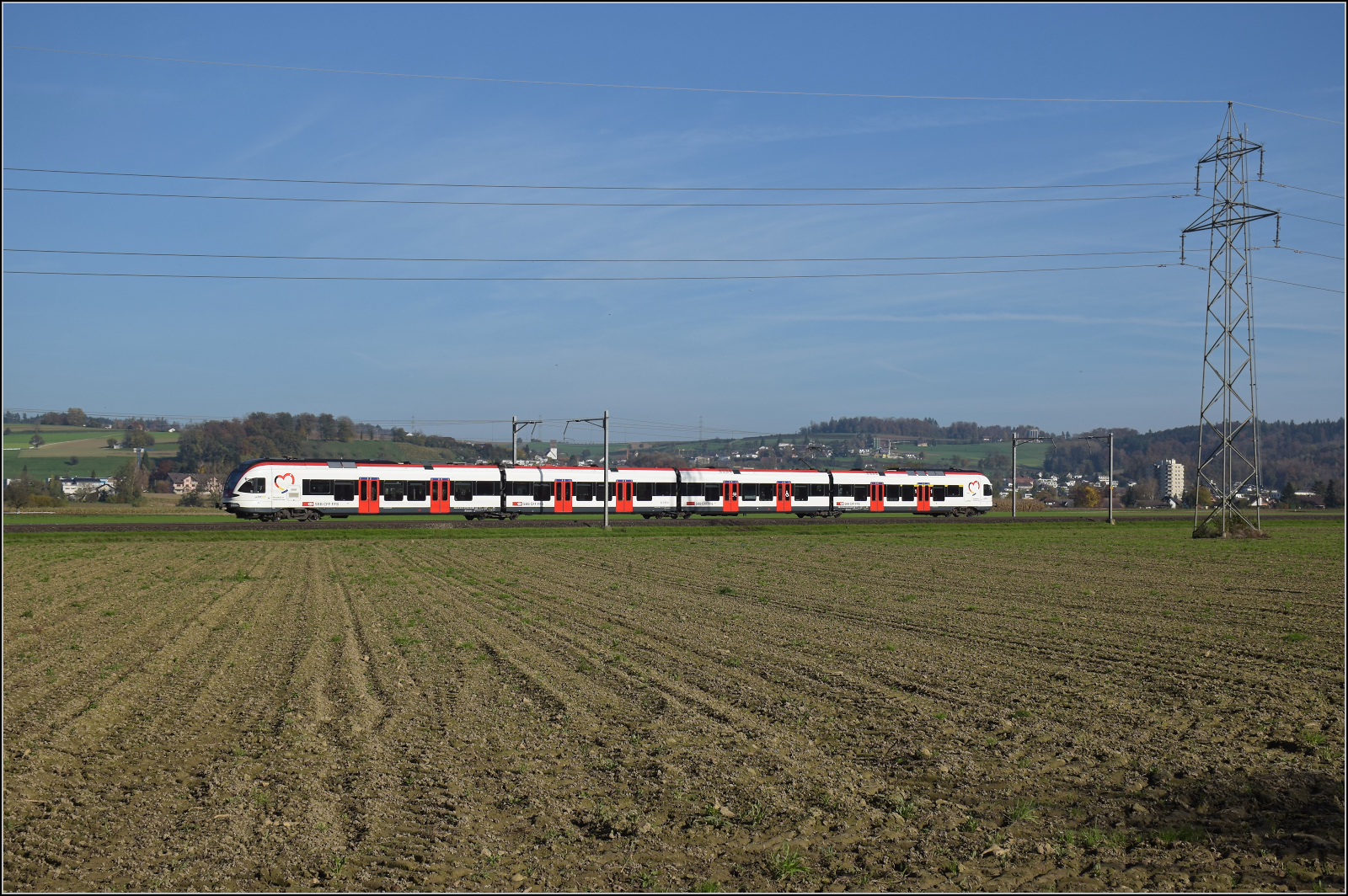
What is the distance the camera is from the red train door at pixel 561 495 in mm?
65688

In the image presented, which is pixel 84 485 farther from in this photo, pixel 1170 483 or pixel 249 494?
pixel 1170 483

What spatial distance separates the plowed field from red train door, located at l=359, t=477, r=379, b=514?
3497 cm

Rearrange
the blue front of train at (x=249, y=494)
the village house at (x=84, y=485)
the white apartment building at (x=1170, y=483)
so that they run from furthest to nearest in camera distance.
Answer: the white apartment building at (x=1170, y=483)
the village house at (x=84, y=485)
the blue front of train at (x=249, y=494)

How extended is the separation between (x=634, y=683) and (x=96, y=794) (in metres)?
6.85

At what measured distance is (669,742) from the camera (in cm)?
1088

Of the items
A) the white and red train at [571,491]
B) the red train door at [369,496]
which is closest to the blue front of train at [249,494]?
the white and red train at [571,491]

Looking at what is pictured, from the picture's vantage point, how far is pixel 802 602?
23094 mm

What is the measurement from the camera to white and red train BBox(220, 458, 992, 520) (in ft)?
186

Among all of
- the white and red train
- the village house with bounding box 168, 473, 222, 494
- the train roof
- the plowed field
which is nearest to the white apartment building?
the white and red train

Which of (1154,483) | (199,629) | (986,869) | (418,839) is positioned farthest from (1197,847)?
(1154,483)

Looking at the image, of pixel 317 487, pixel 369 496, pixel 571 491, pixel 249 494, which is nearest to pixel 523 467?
pixel 571 491

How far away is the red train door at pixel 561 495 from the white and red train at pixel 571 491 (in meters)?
0.08

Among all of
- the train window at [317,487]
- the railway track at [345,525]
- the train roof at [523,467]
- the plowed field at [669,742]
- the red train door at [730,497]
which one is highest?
the train roof at [523,467]

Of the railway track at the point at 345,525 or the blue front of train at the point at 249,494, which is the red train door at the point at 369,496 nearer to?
the railway track at the point at 345,525
